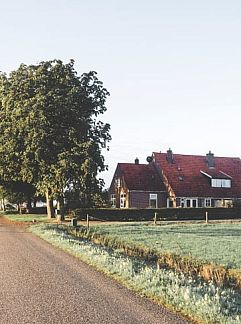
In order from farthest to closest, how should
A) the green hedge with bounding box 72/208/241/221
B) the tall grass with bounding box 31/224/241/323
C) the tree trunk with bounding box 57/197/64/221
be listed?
the green hedge with bounding box 72/208/241/221 < the tree trunk with bounding box 57/197/64/221 < the tall grass with bounding box 31/224/241/323

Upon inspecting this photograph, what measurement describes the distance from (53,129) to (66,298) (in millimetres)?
37751

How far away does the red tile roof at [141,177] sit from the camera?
6925 centimetres

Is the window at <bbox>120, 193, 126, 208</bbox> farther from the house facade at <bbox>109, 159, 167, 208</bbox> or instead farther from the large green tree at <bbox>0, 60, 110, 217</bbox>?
the large green tree at <bbox>0, 60, 110, 217</bbox>

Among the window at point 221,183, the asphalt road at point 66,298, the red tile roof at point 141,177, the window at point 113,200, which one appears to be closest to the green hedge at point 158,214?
the window at point 221,183

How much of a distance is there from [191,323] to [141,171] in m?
62.9

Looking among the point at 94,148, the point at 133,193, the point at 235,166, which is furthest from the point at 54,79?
the point at 235,166

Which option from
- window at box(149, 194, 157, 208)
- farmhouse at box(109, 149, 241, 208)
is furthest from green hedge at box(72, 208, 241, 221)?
window at box(149, 194, 157, 208)

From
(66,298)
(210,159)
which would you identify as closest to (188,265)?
(66,298)

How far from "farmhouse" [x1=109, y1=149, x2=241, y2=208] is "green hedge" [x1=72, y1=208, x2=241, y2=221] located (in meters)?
7.38

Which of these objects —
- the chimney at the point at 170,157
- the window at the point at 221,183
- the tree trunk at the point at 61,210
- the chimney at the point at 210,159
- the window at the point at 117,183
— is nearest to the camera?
the tree trunk at the point at 61,210

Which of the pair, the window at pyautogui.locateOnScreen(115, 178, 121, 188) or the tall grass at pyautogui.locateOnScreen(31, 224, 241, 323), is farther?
the window at pyautogui.locateOnScreen(115, 178, 121, 188)

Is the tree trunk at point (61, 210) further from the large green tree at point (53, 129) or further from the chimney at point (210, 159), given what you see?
the chimney at point (210, 159)

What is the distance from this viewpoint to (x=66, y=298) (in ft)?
36.7

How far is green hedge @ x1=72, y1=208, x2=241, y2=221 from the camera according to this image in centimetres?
5353
